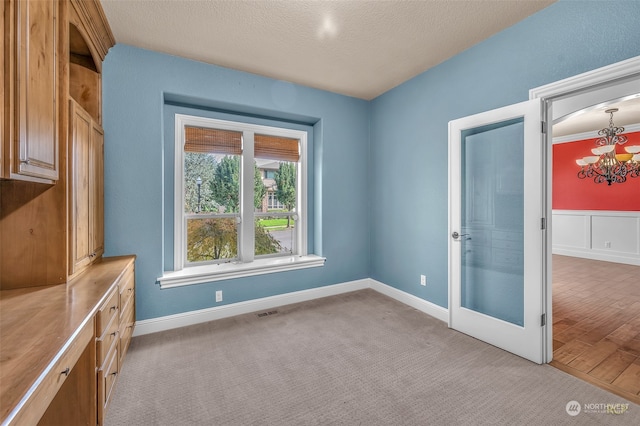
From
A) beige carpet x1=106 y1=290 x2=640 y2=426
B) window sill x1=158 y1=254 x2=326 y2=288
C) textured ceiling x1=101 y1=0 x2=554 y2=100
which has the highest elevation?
textured ceiling x1=101 y1=0 x2=554 y2=100

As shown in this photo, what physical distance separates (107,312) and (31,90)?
1.25m

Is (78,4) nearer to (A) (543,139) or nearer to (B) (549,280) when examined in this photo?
(A) (543,139)

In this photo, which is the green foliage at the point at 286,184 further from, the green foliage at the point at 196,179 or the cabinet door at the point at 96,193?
the cabinet door at the point at 96,193

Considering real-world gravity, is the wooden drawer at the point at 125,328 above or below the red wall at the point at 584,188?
below

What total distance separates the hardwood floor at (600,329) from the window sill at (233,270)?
8.52ft

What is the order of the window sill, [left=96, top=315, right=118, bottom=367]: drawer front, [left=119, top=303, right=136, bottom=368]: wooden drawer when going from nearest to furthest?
[left=96, top=315, right=118, bottom=367]: drawer front, [left=119, top=303, right=136, bottom=368]: wooden drawer, the window sill

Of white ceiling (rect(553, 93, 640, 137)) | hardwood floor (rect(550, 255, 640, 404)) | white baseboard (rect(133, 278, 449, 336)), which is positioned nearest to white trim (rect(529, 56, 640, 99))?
hardwood floor (rect(550, 255, 640, 404))

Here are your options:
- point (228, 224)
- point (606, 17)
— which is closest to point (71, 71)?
point (228, 224)

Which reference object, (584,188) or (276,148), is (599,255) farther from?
(276,148)

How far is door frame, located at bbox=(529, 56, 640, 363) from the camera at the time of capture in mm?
1840

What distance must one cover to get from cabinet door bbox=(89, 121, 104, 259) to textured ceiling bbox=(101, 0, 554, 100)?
38.8 inches

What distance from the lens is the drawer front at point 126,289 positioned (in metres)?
2.11

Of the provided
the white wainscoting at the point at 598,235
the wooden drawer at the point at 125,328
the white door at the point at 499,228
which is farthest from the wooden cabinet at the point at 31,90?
the white wainscoting at the point at 598,235

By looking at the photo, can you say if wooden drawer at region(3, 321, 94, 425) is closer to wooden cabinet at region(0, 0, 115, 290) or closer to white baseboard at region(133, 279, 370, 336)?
wooden cabinet at region(0, 0, 115, 290)
